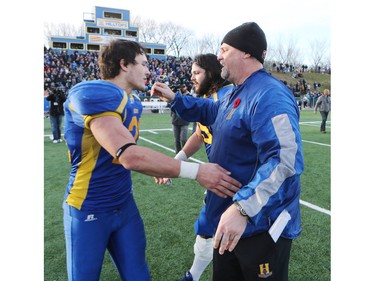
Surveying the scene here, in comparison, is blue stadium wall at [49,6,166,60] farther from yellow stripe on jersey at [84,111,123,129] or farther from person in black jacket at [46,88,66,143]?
yellow stripe on jersey at [84,111,123,129]

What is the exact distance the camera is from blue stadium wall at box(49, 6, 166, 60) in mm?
49941

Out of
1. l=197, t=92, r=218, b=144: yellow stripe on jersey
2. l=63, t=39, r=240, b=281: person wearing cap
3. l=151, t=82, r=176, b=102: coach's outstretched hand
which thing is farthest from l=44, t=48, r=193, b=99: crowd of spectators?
l=63, t=39, r=240, b=281: person wearing cap

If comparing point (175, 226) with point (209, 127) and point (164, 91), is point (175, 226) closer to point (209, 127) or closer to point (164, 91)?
point (209, 127)

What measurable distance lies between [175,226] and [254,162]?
2882 mm

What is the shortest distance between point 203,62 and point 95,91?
177cm

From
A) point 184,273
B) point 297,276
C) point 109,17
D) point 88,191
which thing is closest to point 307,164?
point 297,276

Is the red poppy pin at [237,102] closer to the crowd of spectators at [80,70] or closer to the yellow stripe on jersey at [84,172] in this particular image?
the yellow stripe on jersey at [84,172]

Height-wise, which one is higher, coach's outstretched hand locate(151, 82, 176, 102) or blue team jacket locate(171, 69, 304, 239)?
coach's outstretched hand locate(151, 82, 176, 102)

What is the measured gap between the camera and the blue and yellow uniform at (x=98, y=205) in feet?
6.84

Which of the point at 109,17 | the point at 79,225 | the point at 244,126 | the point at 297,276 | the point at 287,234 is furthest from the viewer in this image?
the point at 109,17

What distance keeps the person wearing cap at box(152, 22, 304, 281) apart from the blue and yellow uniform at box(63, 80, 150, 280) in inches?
25.1

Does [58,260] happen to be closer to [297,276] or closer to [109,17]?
[297,276]

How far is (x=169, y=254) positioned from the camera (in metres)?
3.71

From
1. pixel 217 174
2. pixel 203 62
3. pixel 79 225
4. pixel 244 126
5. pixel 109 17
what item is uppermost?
pixel 109 17
